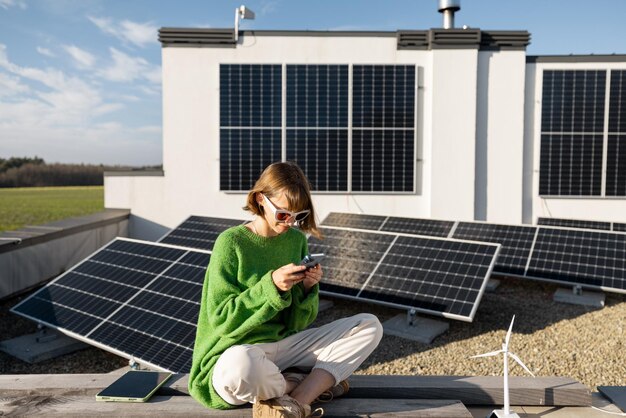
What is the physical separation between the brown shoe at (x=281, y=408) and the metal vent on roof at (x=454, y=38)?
407 inches

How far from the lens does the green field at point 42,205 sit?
60.8ft

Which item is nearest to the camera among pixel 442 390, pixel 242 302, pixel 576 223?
pixel 242 302

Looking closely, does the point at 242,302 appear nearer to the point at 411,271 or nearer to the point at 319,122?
the point at 411,271

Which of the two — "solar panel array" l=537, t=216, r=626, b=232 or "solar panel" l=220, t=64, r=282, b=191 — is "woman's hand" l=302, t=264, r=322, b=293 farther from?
"solar panel array" l=537, t=216, r=626, b=232

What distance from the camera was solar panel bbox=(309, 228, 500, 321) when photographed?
613 cm

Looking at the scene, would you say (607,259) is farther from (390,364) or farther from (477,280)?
(390,364)

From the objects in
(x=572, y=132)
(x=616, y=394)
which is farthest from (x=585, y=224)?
(x=616, y=394)

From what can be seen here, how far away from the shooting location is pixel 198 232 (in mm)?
9156

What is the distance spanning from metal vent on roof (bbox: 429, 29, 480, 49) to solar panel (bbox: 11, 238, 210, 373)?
782 centimetres

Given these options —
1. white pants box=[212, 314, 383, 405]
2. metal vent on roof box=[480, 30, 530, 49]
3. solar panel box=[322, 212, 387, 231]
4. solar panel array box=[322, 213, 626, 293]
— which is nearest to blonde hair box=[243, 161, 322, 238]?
white pants box=[212, 314, 383, 405]

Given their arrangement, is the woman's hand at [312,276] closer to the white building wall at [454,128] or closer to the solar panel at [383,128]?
the solar panel at [383,128]

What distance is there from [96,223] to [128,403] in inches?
314

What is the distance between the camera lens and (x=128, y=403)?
2.83 meters

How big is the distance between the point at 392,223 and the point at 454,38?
177 inches
